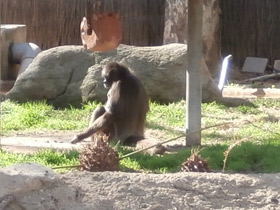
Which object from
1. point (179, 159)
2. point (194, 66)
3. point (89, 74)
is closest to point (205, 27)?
point (89, 74)

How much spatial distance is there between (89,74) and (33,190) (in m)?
7.71

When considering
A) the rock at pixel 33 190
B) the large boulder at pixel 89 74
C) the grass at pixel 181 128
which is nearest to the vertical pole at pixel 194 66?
the grass at pixel 181 128

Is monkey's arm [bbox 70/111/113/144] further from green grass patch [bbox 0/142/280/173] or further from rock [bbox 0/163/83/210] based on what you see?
rock [bbox 0/163/83/210]

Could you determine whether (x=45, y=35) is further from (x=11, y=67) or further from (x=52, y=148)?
(x=52, y=148)

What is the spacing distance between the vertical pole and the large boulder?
129 inches

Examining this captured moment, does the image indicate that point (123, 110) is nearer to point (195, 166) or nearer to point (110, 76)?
point (110, 76)

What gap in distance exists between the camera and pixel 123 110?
11.0 m

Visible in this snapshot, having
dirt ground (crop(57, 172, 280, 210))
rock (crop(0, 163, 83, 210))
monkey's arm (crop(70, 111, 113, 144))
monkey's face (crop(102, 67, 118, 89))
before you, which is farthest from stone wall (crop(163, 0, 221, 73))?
rock (crop(0, 163, 83, 210))

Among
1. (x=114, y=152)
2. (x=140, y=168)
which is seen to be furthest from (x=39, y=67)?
(x=114, y=152)

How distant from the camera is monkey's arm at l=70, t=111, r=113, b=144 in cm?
1056

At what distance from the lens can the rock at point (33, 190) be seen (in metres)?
5.98

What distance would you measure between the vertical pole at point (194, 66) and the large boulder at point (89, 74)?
328 cm

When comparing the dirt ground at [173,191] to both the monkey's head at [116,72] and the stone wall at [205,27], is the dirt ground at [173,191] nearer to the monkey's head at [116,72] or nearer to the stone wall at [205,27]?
the monkey's head at [116,72]

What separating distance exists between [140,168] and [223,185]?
2166 millimetres
